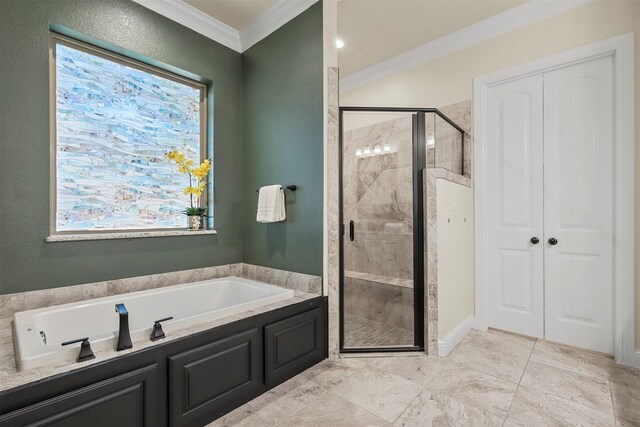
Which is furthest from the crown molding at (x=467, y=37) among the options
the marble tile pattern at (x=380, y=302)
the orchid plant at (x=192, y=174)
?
the marble tile pattern at (x=380, y=302)

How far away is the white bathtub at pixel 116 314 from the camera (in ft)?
4.42

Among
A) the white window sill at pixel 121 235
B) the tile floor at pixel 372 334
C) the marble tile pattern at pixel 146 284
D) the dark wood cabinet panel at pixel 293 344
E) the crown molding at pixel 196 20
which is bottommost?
the tile floor at pixel 372 334

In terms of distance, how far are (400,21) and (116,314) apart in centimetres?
336

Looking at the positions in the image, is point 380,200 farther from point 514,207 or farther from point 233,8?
point 233,8

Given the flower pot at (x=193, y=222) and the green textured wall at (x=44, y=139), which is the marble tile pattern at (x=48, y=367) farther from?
the flower pot at (x=193, y=222)

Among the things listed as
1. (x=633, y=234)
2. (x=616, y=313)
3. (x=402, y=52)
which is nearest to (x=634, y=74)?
(x=633, y=234)

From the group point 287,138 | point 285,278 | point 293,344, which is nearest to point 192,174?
point 287,138

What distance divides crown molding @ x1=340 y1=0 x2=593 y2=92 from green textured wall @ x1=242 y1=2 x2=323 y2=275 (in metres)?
1.43

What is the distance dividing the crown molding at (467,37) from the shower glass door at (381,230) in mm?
1209

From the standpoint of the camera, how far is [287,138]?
266 cm

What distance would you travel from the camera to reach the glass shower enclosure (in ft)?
8.22

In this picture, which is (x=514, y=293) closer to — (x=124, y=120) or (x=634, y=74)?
(x=634, y=74)

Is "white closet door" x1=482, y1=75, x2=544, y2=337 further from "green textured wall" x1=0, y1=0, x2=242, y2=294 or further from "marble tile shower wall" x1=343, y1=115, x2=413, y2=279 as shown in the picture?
"green textured wall" x1=0, y1=0, x2=242, y2=294

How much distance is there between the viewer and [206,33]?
2779 mm
